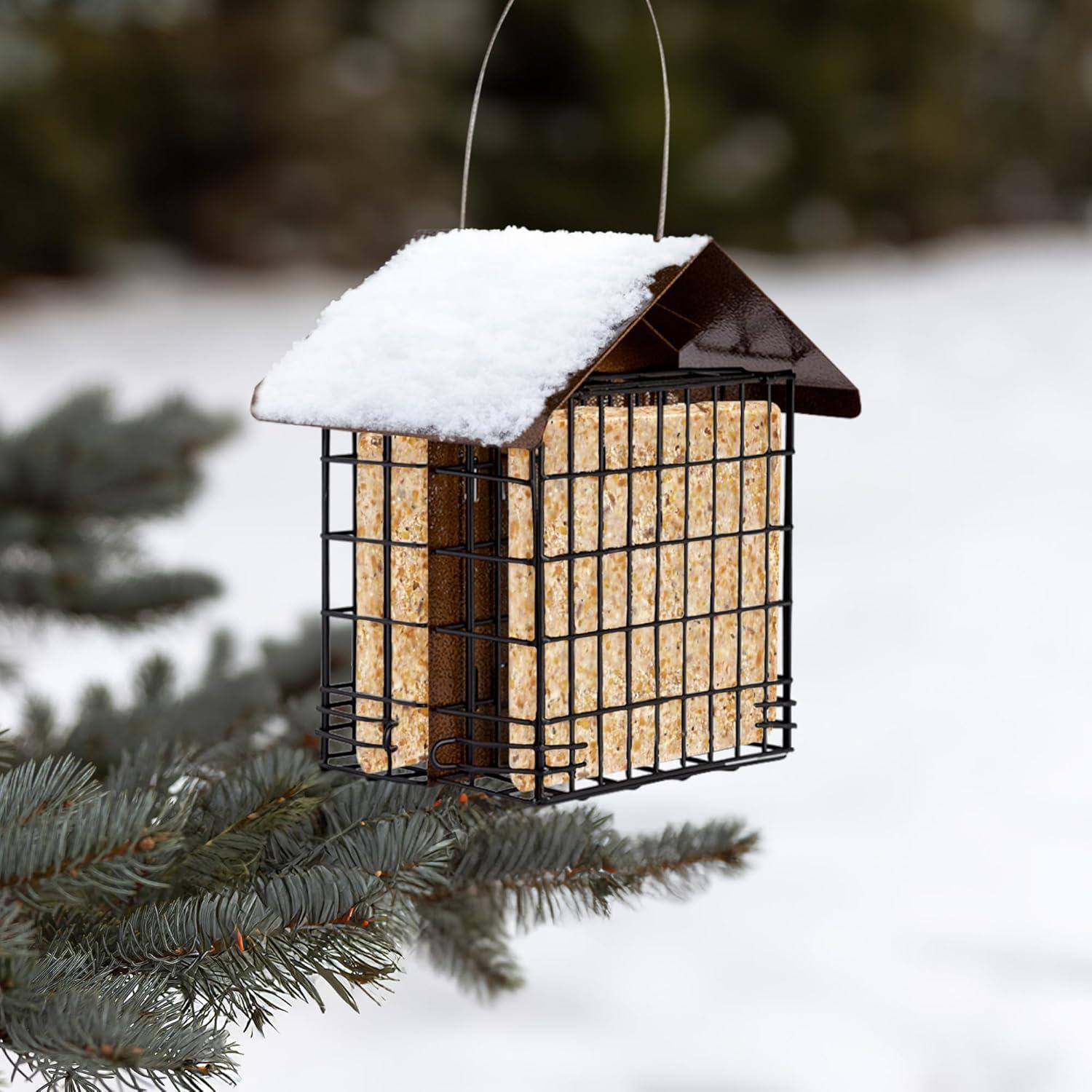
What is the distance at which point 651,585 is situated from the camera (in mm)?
1977

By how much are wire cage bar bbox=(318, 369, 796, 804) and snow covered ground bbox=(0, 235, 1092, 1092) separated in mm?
1274

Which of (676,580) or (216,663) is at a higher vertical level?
(676,580)

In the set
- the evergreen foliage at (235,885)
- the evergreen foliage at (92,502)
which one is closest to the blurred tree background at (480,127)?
the evergreen foliage at (92,502)

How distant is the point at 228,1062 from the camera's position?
1.49 meters

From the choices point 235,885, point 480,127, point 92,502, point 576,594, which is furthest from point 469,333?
point 480,127

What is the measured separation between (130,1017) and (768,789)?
387 cm

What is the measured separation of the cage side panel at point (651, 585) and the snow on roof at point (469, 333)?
0.39 feet

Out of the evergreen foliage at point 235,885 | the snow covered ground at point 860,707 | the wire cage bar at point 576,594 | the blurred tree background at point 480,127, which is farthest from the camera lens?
the blurred tree background at point 480,127

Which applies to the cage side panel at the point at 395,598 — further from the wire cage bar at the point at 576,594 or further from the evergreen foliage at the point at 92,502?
the evergreen foliage at the point at 92,502

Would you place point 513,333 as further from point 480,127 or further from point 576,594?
point 480,127

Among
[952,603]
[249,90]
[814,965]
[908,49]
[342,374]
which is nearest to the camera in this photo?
[342,374]

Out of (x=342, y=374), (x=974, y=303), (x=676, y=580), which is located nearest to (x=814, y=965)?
(x=676, y=580)

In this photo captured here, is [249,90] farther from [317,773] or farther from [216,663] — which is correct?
[317,773]

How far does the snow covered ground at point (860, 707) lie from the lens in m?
3.28
